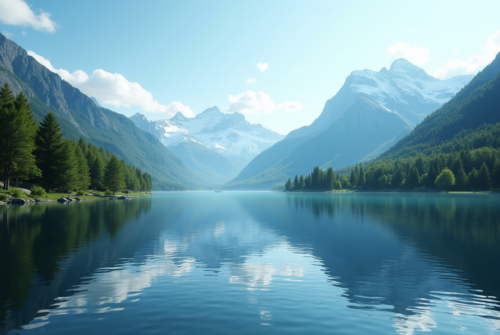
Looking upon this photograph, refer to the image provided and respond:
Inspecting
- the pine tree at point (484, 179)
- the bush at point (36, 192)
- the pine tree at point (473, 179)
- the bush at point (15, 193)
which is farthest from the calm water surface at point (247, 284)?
the pine tree at point (473, 179)

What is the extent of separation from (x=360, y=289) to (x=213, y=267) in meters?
11.5

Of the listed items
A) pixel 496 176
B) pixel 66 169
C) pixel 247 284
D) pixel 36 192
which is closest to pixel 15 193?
pixel 36 192

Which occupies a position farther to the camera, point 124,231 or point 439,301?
point 124,231

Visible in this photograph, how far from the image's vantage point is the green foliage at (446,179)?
562 feet

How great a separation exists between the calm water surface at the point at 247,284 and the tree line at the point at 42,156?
55.1 metres

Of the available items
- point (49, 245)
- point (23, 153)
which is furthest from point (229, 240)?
point (23, 153)

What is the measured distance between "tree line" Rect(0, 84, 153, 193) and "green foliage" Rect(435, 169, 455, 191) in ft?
570

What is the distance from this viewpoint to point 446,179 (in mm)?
172125

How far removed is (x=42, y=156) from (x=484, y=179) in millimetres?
200653

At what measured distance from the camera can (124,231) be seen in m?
42.3

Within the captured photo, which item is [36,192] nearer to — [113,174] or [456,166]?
[113,174]

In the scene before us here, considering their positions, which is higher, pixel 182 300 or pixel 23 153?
pixel 23 153

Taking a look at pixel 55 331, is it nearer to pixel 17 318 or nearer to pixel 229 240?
pixel 17 318

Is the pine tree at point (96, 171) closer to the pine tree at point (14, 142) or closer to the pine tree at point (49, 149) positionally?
the pine tree at point (49, 149)
